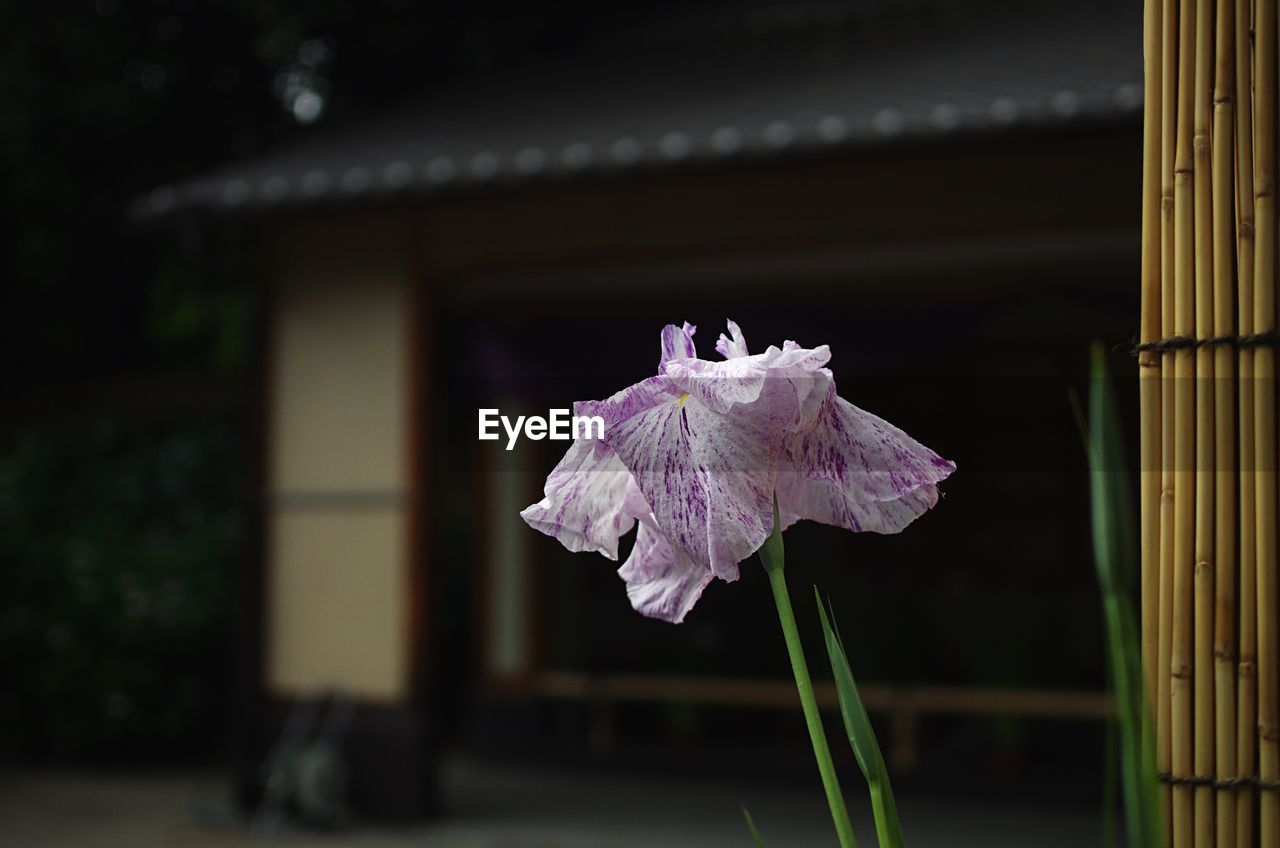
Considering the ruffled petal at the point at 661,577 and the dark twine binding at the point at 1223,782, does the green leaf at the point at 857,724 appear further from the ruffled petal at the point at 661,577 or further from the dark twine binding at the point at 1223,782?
the dark twine binding at the point at 1223,782

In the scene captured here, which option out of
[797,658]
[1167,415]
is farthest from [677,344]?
[1167,415]

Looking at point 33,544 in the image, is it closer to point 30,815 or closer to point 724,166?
point 30,815

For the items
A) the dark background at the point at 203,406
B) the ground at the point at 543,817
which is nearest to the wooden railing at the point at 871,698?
the dark background at the point at 203,406

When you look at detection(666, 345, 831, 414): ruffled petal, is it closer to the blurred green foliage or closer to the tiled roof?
the tiled roof

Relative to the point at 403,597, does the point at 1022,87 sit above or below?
above

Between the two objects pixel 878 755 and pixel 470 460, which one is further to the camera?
pixel 470 460

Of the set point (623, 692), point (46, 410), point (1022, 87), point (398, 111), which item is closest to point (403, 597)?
point (623, 692)

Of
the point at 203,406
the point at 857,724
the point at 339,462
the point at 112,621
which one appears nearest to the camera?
the point at 857,724

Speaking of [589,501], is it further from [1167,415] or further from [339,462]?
[339,462]
